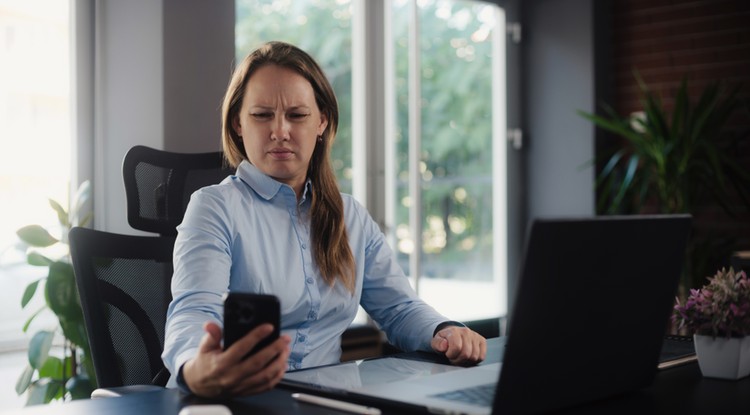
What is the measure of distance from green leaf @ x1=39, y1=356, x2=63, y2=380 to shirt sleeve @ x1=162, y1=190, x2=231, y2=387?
4.66ft

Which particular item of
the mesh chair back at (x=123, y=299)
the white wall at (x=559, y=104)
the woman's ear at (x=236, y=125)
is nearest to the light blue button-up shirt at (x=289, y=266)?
the woman's ear at (x=236, y=125)

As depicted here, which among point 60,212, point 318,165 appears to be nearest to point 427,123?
point 60,212

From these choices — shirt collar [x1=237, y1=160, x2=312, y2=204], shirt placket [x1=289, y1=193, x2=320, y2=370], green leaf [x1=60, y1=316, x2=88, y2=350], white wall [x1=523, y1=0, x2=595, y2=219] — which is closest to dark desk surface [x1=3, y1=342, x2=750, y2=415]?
shirt placket [x1=289, y1=193, x2=320, y2=370]

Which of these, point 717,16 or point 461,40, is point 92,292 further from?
point 717,16

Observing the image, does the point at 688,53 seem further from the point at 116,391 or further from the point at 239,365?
the point at 239,365

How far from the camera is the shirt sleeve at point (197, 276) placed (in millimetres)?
1314

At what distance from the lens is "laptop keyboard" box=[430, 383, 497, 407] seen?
107 cm

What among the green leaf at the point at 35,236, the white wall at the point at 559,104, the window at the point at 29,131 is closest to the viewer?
the green leaf at the point at 35,236

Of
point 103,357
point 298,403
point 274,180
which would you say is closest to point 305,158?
point 274,180

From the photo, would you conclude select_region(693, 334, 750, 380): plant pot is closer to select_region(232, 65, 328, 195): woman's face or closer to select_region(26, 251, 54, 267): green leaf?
select_region(232, 65, 328, 195): woman's face

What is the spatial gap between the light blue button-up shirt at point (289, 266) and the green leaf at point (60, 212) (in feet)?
3.95

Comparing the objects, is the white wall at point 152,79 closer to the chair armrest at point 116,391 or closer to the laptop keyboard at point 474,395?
the chair armrest at point 116,391

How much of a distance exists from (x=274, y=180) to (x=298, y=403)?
71 cm

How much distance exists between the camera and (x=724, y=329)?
135 cm
